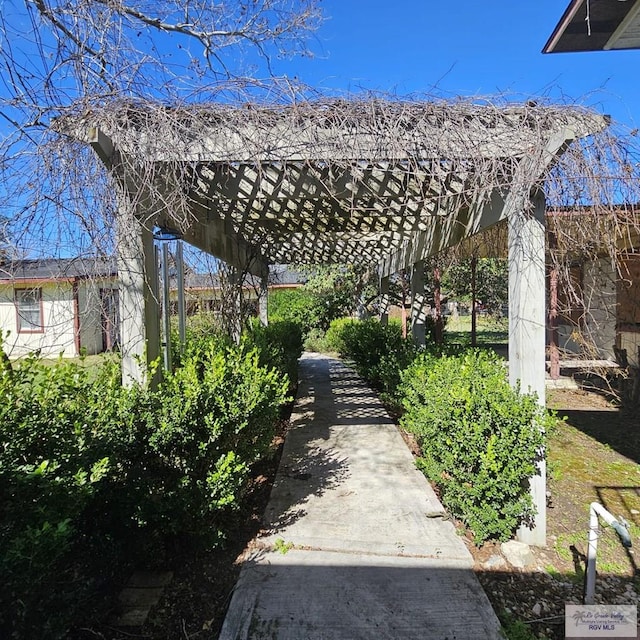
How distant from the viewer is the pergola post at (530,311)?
8.28 ft

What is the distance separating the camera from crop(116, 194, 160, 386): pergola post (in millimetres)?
2332

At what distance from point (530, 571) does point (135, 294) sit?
2.91 meters

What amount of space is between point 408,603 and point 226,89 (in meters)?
3.03

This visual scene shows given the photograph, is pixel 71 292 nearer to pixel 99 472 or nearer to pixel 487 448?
pixel 99 472

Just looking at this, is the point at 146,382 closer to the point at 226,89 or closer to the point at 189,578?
the point at 189,578

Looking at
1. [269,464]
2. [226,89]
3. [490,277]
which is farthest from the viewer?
[490,277]

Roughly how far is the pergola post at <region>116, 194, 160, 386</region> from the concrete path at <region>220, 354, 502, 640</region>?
4.55ft

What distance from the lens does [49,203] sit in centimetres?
223

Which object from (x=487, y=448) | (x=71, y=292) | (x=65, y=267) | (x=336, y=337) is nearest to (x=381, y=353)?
(x=487, y=448)

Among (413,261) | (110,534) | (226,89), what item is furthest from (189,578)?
(413,261)

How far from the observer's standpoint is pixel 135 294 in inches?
95.3

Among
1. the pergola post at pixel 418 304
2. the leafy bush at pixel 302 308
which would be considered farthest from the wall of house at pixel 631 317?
the leafy bush at pixel 302 308

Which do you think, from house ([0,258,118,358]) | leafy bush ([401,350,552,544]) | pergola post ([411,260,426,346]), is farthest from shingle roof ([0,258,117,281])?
pergola post ([411,260,426,346])

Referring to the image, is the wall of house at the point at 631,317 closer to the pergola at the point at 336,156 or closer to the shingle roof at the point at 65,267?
the pergola at the point at 336,156
